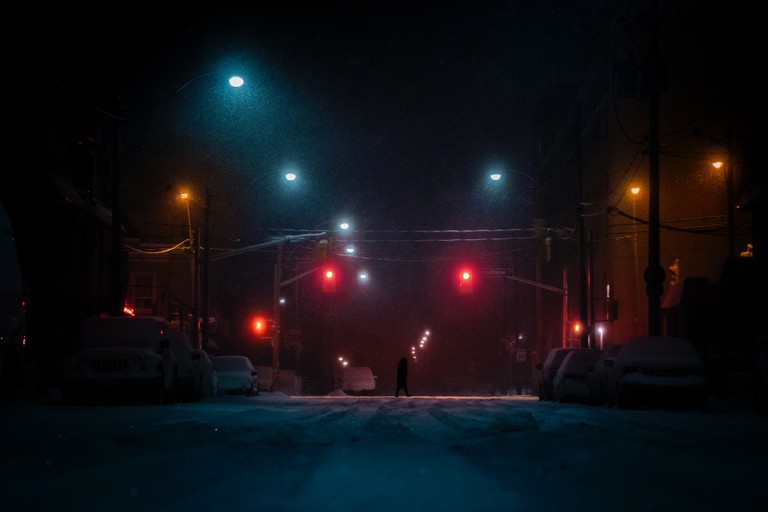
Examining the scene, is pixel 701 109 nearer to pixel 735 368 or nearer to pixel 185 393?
pixel 735 368

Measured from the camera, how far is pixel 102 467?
23.1 feet

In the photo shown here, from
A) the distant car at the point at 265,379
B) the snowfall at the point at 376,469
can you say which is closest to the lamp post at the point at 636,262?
the distant car at the point at 265,379

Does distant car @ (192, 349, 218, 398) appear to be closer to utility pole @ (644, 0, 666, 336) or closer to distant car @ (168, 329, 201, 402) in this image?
distant car @ (168, 329, 201, 402)

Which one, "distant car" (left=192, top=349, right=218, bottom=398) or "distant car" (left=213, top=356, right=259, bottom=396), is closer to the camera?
"distant car" (left=192, top=349, right=218, bottom=398)

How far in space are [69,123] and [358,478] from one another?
3379 cm

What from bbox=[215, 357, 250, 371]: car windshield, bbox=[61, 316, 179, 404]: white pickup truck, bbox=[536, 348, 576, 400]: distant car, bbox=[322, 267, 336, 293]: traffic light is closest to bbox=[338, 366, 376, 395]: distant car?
bbox=[322, 267, 336, 293]: traffic light


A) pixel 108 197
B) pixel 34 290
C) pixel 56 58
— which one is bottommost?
pixel 34 290

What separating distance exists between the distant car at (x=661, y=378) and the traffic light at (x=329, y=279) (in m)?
19.5

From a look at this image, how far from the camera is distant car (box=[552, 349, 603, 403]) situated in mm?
27469

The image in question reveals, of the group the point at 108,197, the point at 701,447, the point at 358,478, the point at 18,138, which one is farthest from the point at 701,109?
the point at 358,478

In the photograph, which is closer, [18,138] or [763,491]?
[763,491]

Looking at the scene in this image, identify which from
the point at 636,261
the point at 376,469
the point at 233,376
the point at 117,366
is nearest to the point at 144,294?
the point at 233,376

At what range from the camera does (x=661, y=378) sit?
20.4 meters

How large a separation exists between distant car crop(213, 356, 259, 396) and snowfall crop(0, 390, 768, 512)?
75.0ft
